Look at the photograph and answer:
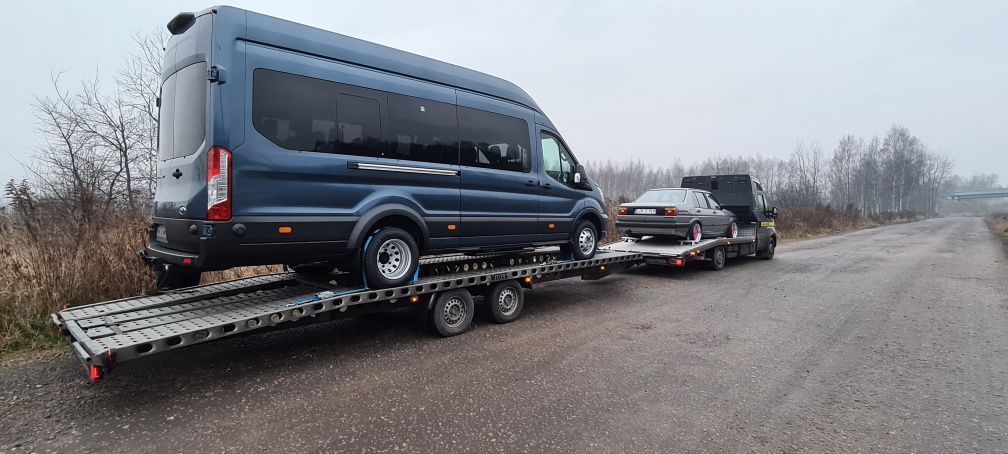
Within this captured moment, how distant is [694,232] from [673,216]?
2.36 feet

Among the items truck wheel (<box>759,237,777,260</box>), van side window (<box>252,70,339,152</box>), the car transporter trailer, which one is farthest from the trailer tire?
van side window (<box>252,70,339,152</box>)

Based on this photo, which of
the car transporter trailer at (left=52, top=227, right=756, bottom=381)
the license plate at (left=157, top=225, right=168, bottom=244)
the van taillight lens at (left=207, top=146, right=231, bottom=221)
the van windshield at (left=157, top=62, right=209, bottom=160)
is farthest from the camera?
the license plate at (left=157, top=225, right=168, bottom=244)

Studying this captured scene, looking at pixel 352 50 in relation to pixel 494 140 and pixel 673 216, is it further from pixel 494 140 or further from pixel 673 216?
pixel 673 216

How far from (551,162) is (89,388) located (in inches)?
219

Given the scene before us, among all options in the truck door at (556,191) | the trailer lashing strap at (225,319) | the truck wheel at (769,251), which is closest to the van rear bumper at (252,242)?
the trailer lashing strap at (225,319)

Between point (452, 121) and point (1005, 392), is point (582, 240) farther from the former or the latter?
point (1005, 392)

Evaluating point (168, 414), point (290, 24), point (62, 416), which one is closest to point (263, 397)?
point (168, 414)

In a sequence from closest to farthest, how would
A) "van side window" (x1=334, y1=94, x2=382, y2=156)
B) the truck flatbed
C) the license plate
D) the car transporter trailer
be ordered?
1. the car transporter trailer
2. the license plate
3. "van side window" (x1=334, y1=94, x2=382, y2=156)
4. the truck flatbed

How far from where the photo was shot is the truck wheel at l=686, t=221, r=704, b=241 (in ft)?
33.1

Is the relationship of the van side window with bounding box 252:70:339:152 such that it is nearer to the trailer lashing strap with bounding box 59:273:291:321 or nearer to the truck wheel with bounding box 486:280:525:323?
the trailer lashing strap with bounding box 59:273:291:321

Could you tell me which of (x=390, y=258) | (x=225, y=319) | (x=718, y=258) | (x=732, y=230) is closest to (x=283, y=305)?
(x=225, y=319)

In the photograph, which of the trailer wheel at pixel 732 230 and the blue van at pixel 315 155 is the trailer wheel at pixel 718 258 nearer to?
the trailer wheel at pixel 732 230

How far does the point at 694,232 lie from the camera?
33.7 ft

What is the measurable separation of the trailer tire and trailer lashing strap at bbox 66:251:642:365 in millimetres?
7135
